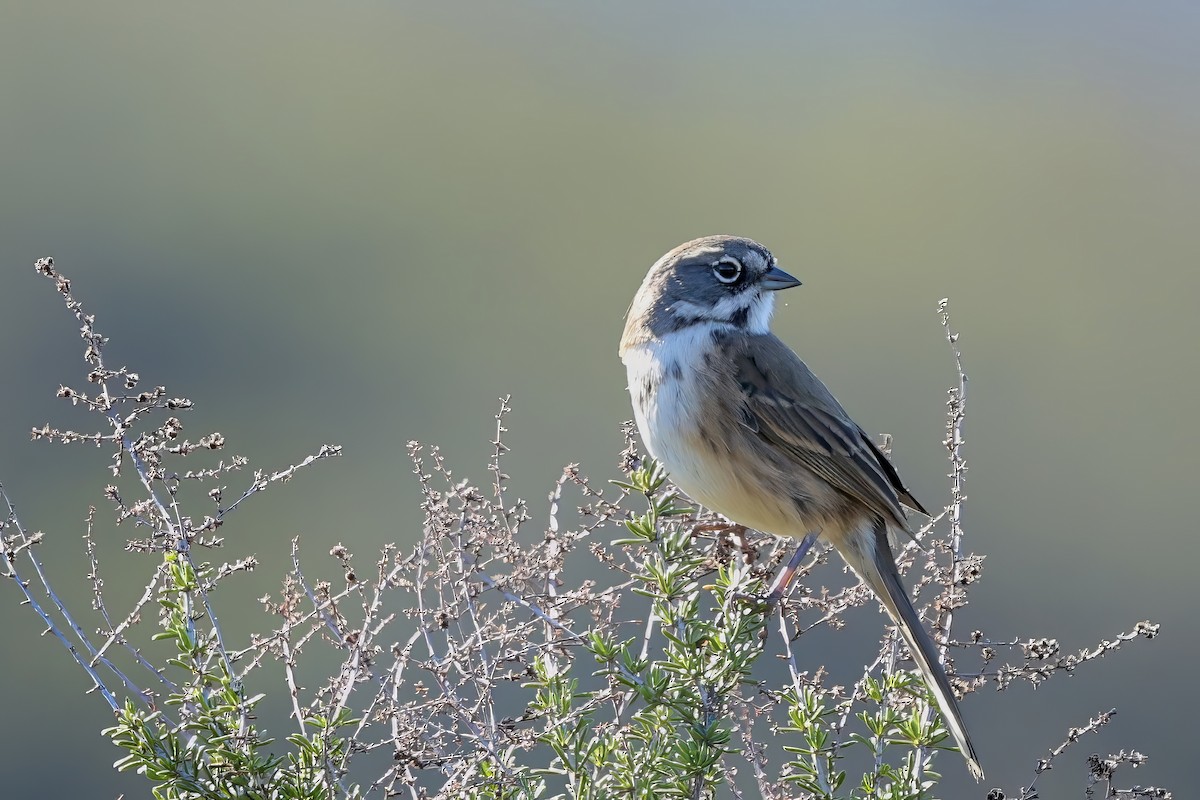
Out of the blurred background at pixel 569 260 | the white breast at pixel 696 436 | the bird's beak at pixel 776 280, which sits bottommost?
the white breast at pixel 696 436

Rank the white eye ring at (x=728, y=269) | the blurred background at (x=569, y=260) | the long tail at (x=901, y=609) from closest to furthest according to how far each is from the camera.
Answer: the long tail at (x=901, y=609)
the white eye ring at (x=728, y=269)
the blurred background at (x=569, y=260)

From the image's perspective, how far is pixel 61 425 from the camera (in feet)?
95.9

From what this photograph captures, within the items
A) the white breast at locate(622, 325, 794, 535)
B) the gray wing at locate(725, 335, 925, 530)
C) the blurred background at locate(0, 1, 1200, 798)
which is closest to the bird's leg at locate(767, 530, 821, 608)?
the white breast at locate(622, 325, 794, 535)

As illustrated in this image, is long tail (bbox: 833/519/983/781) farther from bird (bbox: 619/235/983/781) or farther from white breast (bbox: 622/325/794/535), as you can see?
white breast (bbox: 622/325/794/535)

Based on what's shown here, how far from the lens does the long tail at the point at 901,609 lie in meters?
4.41

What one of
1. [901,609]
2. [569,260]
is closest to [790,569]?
[901,609]

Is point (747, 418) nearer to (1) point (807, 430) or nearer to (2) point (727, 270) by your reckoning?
(1) point (807, 430)

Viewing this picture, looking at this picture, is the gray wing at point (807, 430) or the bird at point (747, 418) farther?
the gray wing at point (807, 430)

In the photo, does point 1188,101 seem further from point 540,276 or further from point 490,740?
point 490,740

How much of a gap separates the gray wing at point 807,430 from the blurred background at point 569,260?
51.2ft

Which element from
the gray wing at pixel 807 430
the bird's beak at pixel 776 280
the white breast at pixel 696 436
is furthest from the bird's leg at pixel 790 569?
the bird's beak at pixel 776 280

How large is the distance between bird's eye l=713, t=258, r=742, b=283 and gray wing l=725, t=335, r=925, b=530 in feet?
0.85

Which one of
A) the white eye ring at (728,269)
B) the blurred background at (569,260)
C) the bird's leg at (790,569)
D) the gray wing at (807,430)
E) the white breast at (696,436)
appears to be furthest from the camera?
the blurred background at (569,260)

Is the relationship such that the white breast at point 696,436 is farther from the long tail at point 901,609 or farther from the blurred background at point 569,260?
the blurred background at point 569,260
